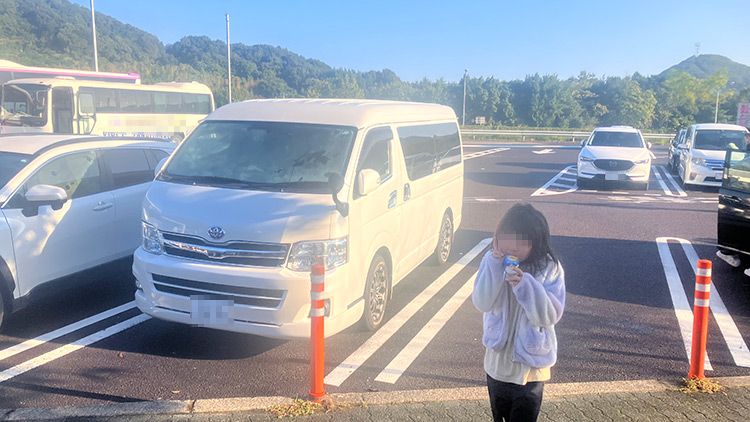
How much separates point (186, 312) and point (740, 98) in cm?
8567

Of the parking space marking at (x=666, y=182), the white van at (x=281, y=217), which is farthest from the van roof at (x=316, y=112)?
the parking space marking at (x=666, y=182)

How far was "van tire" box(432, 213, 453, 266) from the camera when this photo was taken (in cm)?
744

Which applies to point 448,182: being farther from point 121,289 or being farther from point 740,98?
point 740,98

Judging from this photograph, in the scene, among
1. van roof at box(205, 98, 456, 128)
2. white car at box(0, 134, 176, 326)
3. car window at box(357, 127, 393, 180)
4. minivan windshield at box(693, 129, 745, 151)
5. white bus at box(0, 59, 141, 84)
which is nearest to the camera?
white car at box(0, 134, 176, 326)

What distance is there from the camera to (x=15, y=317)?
560 centimetres

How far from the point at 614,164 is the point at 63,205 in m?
13.8

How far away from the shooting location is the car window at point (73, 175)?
557cm

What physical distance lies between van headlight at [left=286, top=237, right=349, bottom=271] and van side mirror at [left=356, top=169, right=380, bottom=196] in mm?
517

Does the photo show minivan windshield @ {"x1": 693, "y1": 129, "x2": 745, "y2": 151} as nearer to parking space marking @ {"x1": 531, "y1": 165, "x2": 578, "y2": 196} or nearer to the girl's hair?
parking space marking @ {"x1": 531, "y1": 165, "x2": 578, "y2": 196}

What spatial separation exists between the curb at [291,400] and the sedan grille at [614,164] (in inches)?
474

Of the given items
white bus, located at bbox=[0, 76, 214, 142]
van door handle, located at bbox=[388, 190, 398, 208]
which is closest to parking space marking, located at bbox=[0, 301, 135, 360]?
van door handle, located at bbox=[388, 190, 398, 208]

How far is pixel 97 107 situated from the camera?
66.1ft

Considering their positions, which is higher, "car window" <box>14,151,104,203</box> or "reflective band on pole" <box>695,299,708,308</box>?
"car window" <box>14,151,104,203</box>

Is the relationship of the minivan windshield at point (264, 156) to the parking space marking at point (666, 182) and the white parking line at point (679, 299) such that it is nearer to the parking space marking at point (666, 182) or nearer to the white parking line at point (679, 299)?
the white parking line at point (679, 299)
